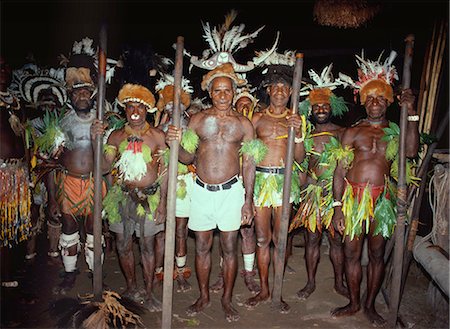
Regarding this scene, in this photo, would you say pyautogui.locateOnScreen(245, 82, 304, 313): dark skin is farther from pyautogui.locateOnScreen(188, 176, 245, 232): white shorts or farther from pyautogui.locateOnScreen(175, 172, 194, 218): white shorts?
pyautogui.locateOnScreen(175, 172, 194, 218): white shorts

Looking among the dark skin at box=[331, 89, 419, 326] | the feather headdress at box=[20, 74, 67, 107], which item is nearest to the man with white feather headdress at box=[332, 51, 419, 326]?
the dark skin at box=[331, 89, 419, 326]

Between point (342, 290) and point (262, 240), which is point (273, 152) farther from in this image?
point (342, 290)

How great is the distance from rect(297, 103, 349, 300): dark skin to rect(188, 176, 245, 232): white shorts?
3.68 feet

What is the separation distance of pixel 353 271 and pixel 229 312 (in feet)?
4.66

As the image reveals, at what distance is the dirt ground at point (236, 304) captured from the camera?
4.18 meters

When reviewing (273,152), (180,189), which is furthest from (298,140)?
(180,189)

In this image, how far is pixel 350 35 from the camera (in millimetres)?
7000

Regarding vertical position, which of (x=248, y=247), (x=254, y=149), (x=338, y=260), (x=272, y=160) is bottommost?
(x=338, y=260)

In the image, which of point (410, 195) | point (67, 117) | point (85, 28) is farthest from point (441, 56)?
point (85, 28)

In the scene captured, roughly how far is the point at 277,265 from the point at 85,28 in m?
5.57

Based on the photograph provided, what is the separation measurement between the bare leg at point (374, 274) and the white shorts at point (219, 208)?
1.44m

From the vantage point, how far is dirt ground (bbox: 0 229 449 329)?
13.7ft

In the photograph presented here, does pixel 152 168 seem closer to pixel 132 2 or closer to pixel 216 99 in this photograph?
pixel 216 99

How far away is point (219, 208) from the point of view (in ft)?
14.0
